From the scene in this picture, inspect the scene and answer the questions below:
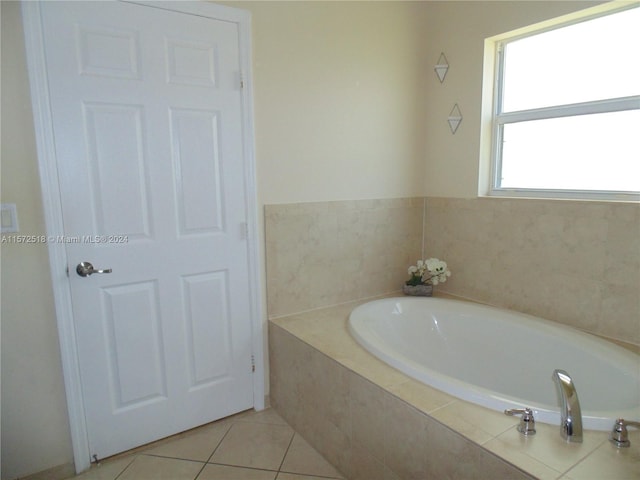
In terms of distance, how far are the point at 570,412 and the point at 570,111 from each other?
1604mm

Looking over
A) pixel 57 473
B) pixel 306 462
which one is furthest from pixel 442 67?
pixel 57 473

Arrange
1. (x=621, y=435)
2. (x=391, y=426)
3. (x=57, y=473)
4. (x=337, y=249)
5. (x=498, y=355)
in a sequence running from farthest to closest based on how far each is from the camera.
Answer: (x=337, y=249) → (x=498, y=355) → (x=57, y=473) → (x=391, y=426) → (x=621, y=435)

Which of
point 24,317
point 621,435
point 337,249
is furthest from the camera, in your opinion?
point 337,249

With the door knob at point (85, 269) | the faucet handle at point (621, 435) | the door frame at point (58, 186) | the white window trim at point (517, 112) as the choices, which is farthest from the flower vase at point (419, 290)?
the door knob at point (85, 269)

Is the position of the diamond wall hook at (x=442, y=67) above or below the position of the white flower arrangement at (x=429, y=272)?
above

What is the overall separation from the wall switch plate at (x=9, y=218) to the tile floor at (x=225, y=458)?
115cm

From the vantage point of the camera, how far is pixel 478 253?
2.51 metres

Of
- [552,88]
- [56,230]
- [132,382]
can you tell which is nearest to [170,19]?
[56,230]

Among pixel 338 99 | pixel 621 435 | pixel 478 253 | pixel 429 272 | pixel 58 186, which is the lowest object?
pixel 621 435

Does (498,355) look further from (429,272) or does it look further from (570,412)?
(570,412)

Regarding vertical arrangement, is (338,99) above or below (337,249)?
above

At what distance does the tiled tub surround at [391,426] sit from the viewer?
1.14 meters

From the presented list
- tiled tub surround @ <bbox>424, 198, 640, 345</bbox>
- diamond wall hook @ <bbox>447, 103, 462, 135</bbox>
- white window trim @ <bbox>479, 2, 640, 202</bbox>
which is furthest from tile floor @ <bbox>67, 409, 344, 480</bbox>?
diamond wall hook @ <bbox>447, 103, 462, 135</bbox>

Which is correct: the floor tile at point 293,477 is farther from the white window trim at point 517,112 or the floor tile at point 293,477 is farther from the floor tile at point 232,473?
the white window trim at point 517,112
